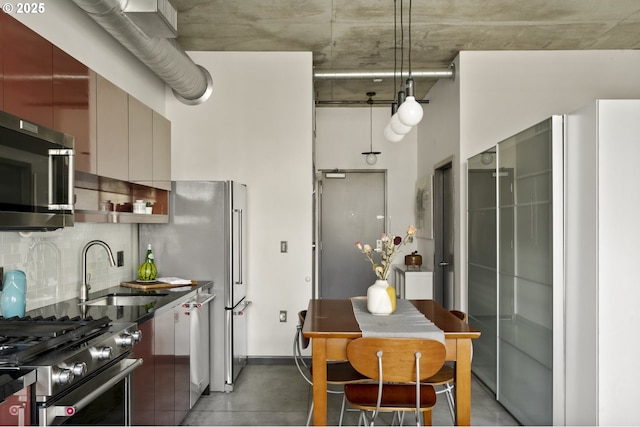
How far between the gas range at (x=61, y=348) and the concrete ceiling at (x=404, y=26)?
253 cm

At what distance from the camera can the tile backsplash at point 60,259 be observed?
2490 mm

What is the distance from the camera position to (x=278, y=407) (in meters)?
3.64

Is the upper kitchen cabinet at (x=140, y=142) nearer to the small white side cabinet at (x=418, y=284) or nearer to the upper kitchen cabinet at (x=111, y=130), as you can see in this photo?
the upper kitchen cabinet at (x=111, y=130)

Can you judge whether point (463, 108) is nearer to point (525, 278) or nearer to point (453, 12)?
point (453, 12)

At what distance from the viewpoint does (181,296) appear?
323 cm

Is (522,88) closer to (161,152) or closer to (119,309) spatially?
(161,152)

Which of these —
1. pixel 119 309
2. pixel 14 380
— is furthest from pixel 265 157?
pixel 14 380

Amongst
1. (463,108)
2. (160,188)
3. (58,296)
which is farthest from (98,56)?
(463,108)

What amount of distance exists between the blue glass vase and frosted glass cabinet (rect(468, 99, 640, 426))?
2852mm

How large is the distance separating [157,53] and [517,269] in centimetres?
290

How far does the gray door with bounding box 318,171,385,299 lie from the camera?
694cm

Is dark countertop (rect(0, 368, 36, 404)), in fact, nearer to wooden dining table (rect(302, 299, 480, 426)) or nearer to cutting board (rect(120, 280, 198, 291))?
wooden dining table (rect(302, 299, 480, 426))

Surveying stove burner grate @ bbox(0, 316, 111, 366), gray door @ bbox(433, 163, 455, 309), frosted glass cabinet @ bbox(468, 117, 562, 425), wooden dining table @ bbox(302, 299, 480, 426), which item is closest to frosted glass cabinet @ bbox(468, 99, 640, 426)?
frosted glass cabinet @ bbox(468, 117, 562, 425)

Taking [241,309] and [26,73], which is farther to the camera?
[241,309]
